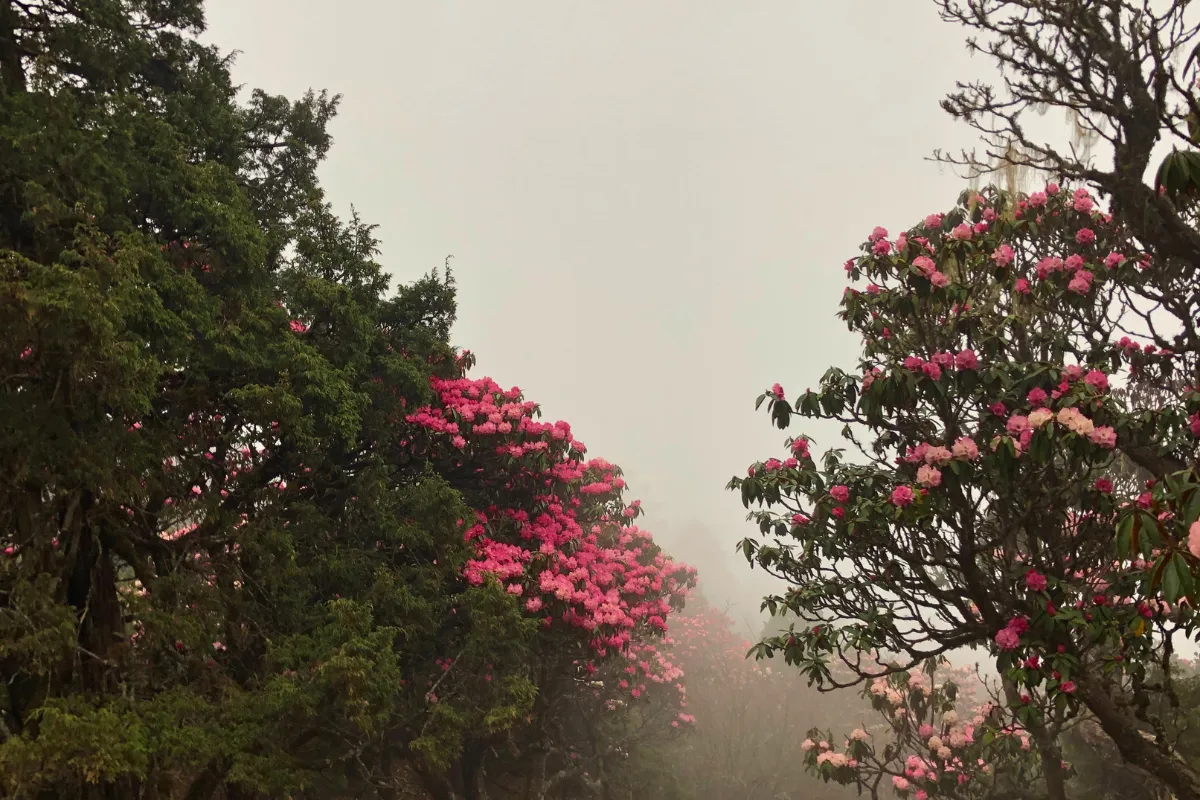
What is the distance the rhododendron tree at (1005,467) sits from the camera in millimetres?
4059

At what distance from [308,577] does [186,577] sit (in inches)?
41.6

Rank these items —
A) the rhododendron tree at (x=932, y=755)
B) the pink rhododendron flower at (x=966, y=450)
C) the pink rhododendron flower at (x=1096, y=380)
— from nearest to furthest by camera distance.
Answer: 1. the pink rhododendron flower at (x=1096, y=380)
2. the pink rhododendron flower at (x=966, y=450)
3. the rhododendron tree at (x=932, y=755)

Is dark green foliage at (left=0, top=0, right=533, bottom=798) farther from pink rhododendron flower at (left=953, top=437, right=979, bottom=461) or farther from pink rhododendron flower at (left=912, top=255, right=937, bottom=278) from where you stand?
pink rhododendron flower at (left=912, top=255, right=937, bottom=278)

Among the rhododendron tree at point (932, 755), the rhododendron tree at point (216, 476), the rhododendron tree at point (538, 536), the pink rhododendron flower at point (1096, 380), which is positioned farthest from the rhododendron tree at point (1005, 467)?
the rhododendron tree at point (216, 476)

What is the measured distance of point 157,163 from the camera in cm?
529

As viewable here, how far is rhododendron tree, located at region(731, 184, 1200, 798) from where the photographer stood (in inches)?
160

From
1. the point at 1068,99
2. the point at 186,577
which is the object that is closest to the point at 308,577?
the point at 186,577

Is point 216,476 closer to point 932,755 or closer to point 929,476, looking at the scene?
point 929,476

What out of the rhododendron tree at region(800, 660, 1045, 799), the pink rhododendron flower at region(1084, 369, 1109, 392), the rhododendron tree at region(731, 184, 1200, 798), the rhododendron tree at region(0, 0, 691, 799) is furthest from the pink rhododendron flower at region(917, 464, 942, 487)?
the rhododendron tree at region(800, 660, 1045, 799)

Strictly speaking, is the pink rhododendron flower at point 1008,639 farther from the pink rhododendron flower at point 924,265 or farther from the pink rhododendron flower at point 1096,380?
the pink rhododendron flower at point 924,265

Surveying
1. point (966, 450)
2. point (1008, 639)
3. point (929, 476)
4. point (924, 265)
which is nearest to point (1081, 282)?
point (924, 265)

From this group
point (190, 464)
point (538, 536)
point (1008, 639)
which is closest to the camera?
point (1008, 639)

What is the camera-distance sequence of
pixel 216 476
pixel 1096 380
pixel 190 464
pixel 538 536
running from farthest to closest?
pixel 538 536, pixel 216 476, pixel 190 464, pixel 1096 380

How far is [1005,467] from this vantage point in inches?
164
